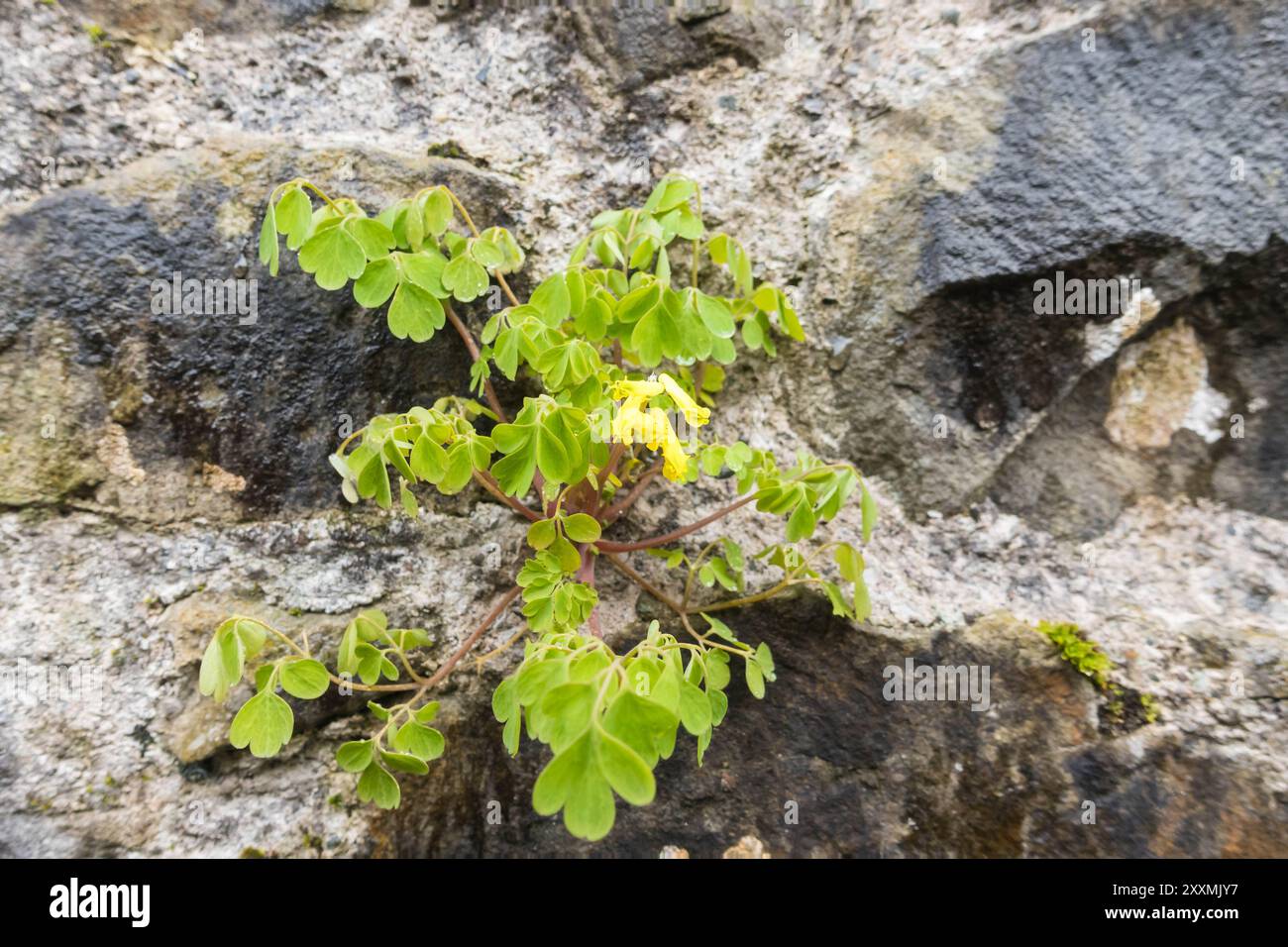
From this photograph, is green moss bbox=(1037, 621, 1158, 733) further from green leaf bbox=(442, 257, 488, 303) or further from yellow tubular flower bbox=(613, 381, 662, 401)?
green leaf bbox=(442, 257, 488, 303)

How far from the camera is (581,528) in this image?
1305 millimetres

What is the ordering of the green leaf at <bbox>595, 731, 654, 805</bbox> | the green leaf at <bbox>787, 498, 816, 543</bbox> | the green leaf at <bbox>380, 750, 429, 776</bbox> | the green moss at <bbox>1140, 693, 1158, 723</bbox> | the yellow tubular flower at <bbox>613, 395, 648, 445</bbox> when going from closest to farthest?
the green leaf at <bbox>595, 731, 654, 805</bbox>, the yellow tubular flower at <bbox>613, 395, 648, 445</bbox>, the green leaf at <bbox>380, 750, 429, 776</bbox>, the green leaf at <bbox>787, 498, 816, 543</bbox>, the green moss at <bbox>1140, 693, 1158, 723</bbox>

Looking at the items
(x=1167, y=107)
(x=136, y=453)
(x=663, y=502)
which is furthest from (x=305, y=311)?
(x=1167, y=107)

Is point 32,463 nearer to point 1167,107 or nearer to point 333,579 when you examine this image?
point 333,579

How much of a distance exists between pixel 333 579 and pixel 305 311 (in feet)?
1.81

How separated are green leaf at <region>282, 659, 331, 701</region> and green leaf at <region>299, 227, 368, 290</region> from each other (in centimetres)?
63

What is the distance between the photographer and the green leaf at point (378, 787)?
128 cm

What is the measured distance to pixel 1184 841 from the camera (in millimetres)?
1369

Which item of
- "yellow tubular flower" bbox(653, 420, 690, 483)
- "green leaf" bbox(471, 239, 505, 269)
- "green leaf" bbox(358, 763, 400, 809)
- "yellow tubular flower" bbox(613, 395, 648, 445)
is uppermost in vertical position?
"green leaf" bbox(471, 239, 505, 269)

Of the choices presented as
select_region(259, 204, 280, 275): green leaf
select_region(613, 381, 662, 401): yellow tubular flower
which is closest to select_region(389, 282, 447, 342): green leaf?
select_region(259, 204, 280, 275): green leaf

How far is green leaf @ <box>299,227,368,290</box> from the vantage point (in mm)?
1256
